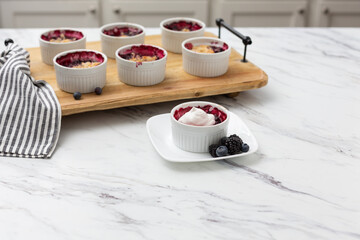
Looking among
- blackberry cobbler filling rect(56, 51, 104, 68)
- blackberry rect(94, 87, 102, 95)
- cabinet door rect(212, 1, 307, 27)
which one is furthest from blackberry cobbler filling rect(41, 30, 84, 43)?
cabinet door rect(212, 1, 307, 27)

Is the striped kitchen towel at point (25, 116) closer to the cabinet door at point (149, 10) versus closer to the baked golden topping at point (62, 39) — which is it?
the baked golden topping at point (62, 39)

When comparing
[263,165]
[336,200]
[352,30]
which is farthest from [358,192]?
[352,30]

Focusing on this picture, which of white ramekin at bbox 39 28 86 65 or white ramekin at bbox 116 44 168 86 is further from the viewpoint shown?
white ramekin at bbox 39 28 86 65

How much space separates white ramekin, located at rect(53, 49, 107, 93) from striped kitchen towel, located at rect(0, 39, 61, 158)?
1.5 inches

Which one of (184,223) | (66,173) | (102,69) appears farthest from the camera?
(102,69)

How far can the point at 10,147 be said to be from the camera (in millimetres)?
1011

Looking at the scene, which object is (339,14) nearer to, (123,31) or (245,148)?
(123,31)

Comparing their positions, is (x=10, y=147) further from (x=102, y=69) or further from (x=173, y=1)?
(x=173, y=1)

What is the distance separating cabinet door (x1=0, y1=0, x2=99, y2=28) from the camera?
2.47 meters

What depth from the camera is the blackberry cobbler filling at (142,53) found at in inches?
49.9

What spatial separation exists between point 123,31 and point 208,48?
0.31m

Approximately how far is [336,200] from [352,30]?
1143 millimetres

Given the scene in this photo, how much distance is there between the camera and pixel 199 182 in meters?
0.92

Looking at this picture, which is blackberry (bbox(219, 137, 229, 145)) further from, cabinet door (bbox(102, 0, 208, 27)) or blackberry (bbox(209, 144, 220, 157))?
cabinet door (bbox(102, 0, 208, 27))
